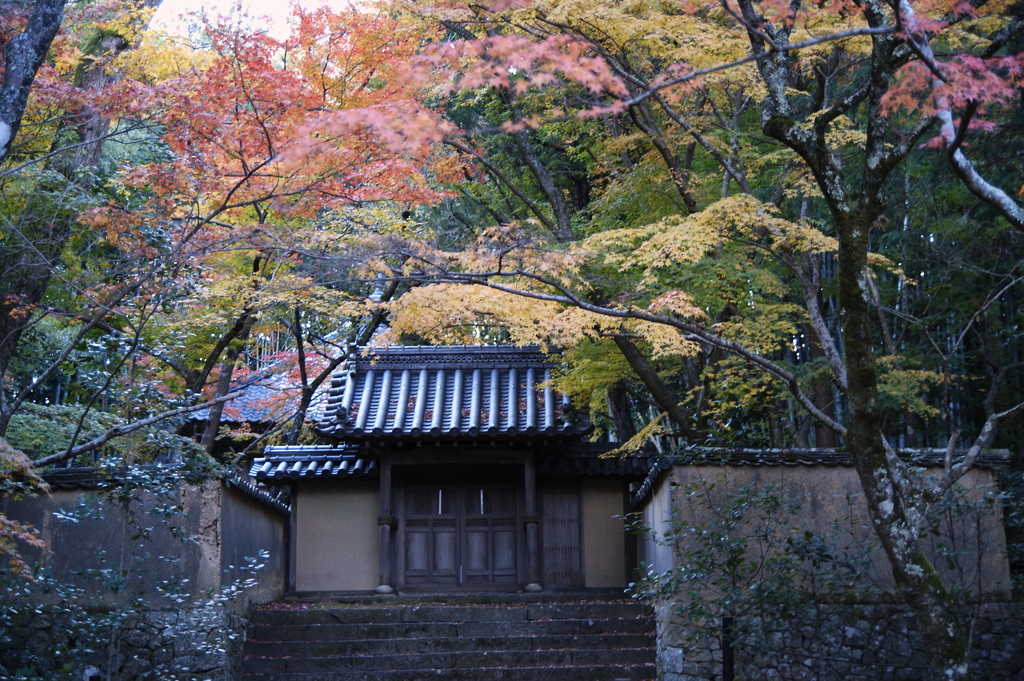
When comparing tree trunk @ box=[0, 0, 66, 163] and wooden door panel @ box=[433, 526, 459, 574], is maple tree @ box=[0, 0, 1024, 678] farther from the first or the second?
wooden door panel @ box=[433, 526, 459, 574]

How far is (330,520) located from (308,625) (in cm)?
274

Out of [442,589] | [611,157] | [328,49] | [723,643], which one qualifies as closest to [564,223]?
[611,157]

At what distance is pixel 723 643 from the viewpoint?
23.6 ft

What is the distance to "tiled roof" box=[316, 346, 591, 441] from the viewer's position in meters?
11.5

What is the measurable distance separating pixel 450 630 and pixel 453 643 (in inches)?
10.6

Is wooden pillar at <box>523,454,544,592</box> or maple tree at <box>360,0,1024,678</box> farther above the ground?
maple tree at <box>360,0,1024,678</box>

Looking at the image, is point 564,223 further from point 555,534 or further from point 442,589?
point 442,589

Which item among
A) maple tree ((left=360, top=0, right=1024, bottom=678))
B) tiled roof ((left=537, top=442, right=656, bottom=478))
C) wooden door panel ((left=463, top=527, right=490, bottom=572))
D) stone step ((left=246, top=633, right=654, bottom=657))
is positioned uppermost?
maple tree ((left=360, top=0, right=1024, bottom=678))

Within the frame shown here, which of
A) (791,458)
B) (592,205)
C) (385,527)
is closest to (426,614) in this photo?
(385,527)

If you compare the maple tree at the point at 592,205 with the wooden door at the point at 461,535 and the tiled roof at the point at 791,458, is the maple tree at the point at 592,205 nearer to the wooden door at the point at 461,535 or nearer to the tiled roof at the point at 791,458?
the tiled roof at the point at 791,458

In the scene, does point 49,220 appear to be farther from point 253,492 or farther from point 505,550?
point 505,550

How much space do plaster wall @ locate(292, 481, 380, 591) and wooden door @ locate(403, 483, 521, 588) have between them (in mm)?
550

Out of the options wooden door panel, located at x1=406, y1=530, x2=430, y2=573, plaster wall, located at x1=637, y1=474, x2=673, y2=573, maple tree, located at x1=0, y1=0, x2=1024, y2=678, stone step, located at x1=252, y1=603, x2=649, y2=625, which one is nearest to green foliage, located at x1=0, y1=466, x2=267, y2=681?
maple tree, located at x1=0, y1=0, x2=1024, y2=678

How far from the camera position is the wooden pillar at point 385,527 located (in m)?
11.7
